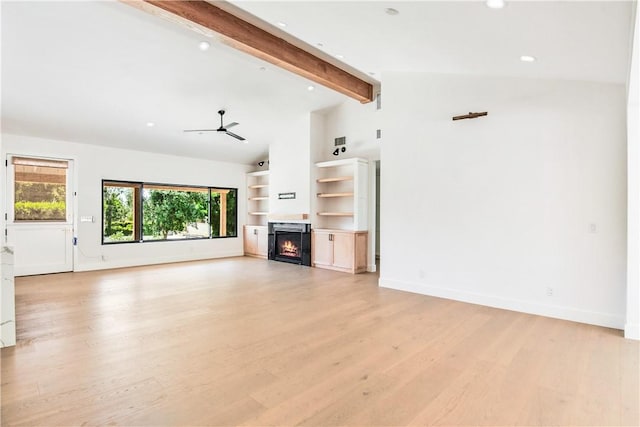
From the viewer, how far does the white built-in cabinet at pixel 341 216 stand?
7.36 meters

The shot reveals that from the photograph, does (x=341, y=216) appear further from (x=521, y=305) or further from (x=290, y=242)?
(x=521, y=305)

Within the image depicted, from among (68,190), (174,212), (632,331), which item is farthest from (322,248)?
(68,190)

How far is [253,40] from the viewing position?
15.2 ft

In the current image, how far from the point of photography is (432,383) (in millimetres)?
2551

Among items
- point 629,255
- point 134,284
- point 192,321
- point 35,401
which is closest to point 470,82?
point 629,255

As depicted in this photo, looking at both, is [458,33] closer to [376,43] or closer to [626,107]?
[376,43]

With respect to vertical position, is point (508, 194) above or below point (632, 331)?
above

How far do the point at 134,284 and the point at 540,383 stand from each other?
240 inches

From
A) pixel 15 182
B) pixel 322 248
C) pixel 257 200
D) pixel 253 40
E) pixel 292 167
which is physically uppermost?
pixel 253 40

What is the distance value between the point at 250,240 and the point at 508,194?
23.9 feet

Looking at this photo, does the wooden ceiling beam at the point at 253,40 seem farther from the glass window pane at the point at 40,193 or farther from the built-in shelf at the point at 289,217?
the glass window pane at the point at 40,193

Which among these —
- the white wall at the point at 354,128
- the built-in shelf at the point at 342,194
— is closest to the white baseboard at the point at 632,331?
the built-in shelf at the point at 342,194

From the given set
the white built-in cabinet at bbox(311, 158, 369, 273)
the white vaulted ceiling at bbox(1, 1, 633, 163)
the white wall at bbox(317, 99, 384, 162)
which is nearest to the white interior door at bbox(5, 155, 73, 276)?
the white vaulted ceiling at bbox(1, 1, 633, 163)

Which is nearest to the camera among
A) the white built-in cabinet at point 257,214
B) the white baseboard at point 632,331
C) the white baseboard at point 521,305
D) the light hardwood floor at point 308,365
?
the light hardwood floor at point 308,365
